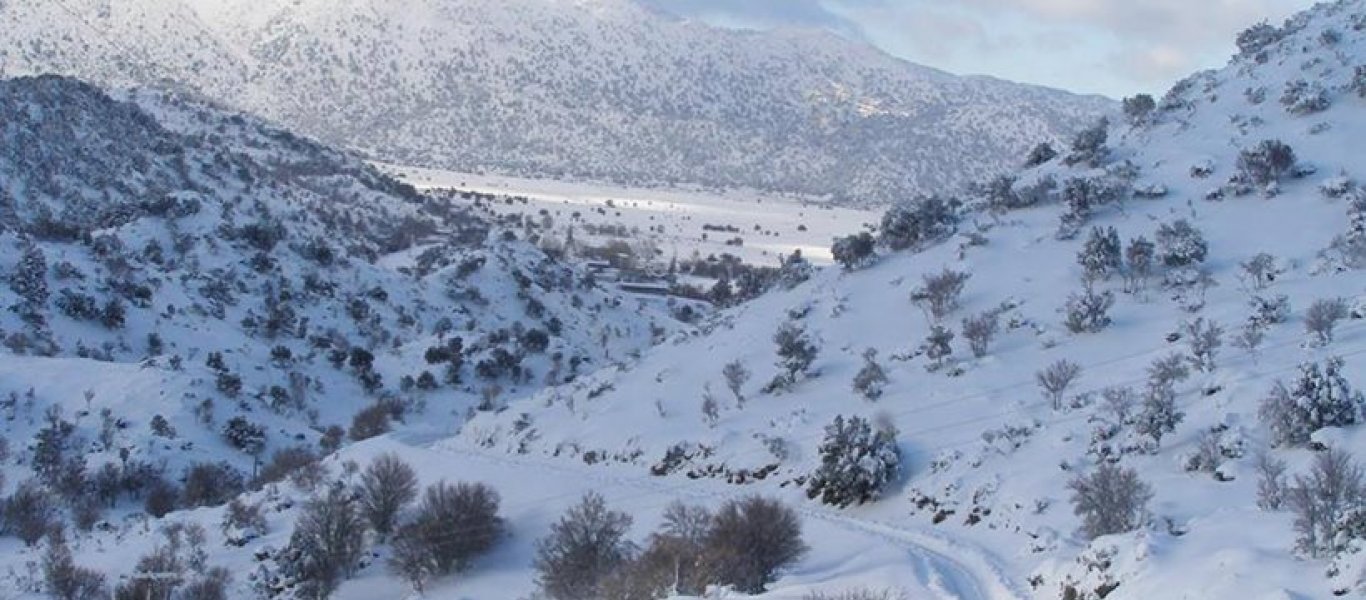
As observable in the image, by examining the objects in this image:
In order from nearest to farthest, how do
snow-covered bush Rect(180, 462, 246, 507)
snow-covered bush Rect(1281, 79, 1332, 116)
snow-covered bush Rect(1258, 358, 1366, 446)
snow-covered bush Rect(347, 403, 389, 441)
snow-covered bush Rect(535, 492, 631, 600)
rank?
snow-covered bush Rect(1258, 358, 1366, 446)
snow-covered bush Rect(535, 492, 631, 600)
snow-covered bush Rect(1281, 79, 1332, 116)
snow-covered bush Rect(180, 462, 246, 507)
snow-covered bush Rect(347, 403, 389, 441)

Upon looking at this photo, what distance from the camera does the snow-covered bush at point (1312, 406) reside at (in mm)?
26516

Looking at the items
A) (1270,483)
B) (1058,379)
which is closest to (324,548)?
(1058,379)

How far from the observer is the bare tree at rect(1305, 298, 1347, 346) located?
33062mm

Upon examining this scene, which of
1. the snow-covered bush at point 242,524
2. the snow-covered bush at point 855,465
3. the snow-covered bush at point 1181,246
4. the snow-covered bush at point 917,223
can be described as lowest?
the snow-covered bush at point 242,524

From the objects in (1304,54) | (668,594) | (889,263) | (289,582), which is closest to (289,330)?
(889,263)

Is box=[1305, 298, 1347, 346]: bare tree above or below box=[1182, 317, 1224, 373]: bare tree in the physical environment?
above

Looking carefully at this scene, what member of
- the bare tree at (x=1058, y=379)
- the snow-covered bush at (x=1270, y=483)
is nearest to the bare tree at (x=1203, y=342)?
the bare tree at (x=1058, y=379)

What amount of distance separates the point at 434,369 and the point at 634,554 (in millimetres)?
66259

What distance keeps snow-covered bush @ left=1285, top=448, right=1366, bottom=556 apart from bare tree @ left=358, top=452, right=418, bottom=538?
89.7ft

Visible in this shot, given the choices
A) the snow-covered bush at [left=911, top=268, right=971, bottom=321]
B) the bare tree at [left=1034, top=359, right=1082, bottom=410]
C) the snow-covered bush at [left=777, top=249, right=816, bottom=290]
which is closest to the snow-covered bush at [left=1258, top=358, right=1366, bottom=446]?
the bare tree at [left=1034, top=359, right=1082, bottom=410]

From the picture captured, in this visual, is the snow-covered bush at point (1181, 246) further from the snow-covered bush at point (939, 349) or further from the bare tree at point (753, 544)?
the bare tree at point (753, 544)

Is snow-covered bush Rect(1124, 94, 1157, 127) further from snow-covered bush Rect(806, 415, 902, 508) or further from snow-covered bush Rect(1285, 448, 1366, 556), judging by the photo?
snow-covered bush Rect(1285, 448, 1366, 556)

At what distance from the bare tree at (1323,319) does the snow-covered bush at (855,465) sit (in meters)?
11.5

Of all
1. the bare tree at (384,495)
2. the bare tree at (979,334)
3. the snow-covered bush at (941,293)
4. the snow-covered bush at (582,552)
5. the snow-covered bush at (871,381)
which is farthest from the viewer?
the snow-covered bush at (941,293)
